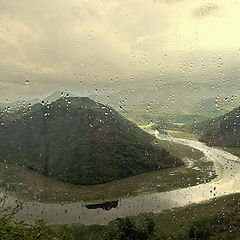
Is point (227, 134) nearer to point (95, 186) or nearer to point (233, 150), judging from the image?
point (233, 150)

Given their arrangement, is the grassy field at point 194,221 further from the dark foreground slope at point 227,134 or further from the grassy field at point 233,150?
the dark foreground slope at point 227,134

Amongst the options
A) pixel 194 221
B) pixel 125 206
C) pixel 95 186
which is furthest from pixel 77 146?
pixel 194 221

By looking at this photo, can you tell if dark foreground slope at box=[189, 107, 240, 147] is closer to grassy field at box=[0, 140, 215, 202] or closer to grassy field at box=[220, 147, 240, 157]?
grassy field at box=[220, 147, 240, 157]

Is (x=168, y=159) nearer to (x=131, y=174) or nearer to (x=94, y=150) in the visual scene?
(x=131, y=174)

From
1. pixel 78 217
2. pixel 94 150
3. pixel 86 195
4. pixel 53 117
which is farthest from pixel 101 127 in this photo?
pixel 78 217

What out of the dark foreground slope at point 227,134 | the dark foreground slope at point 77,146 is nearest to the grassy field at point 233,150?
the dark foreground slope at point 227,134
